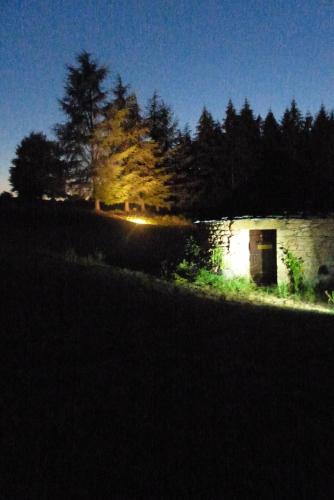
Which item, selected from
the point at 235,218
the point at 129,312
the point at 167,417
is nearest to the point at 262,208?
the point at 235,218

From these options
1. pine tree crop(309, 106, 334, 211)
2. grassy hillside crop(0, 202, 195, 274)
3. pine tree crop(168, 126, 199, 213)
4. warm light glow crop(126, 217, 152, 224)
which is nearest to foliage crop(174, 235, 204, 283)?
grassy hillside crop(0, 202, 195, 274)

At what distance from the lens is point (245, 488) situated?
2.62 meters

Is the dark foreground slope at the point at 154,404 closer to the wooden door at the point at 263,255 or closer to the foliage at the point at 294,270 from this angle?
the foliage at the point at 294,270

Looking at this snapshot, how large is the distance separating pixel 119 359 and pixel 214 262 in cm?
881

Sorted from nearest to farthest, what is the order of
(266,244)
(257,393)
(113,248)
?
(257,393)
(266,244)
(113,248)

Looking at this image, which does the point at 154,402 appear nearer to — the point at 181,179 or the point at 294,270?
the point at 294,270

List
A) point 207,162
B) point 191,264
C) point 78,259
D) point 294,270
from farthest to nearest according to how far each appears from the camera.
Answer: point 207,162 → point 191,264 → point 294,270 → point 78,259

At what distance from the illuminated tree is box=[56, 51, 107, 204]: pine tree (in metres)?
0.68

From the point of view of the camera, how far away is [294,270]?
1193 centimetres

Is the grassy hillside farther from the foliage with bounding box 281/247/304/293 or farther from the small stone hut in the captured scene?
the foliage with bounding box 281/247/304/293

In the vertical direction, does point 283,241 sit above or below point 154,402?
above

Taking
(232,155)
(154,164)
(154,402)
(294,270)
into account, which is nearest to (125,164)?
(154,164)

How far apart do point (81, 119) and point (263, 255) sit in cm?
1941

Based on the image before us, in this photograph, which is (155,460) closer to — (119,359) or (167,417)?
(167,417)
